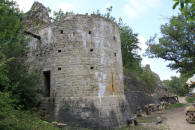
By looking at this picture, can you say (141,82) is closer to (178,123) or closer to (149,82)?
(149,82)

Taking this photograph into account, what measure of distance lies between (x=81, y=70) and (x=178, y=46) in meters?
11.5

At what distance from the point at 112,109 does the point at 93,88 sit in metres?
1.62

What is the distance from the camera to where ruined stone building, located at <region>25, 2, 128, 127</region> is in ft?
27.5

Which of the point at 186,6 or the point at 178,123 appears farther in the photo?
the point at 178,123

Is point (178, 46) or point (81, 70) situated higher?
point (178, 46)

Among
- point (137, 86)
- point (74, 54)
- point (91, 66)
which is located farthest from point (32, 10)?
point (137, 86)

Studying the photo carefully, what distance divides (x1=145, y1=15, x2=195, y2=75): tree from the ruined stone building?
8.20m

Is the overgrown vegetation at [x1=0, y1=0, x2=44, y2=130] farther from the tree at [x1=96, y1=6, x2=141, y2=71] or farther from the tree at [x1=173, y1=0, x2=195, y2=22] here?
the tree at [x1=96, y1=6, x2=141, y2=71]

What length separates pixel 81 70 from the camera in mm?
8758

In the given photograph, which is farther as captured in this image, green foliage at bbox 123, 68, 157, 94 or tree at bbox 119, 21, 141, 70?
tree at bbox 119, 21, 141, 70

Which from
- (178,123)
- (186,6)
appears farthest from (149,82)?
(186,6)

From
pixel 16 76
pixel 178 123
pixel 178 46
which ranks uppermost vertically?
pixel 178 46

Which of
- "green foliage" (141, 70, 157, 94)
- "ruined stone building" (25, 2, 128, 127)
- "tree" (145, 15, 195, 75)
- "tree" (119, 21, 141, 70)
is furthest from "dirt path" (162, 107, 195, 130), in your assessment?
"tree" (119, 21, 141, 70)

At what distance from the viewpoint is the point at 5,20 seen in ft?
22.0
